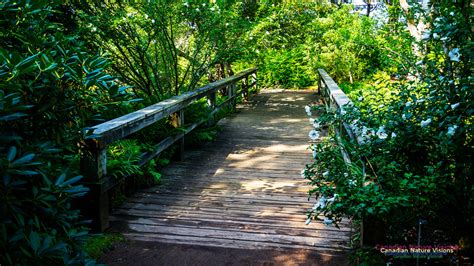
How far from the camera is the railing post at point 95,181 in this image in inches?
141

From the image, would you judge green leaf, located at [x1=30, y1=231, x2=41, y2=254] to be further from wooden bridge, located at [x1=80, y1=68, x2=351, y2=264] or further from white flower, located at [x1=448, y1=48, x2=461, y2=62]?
white flower, located at [x1=448, y1=48, x2=461, y2=62]

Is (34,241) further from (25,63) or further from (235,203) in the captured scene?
(235,203)

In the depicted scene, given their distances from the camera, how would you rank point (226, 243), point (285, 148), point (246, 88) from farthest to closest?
point (246, 88)
point (285, 148)
point (226, 243)

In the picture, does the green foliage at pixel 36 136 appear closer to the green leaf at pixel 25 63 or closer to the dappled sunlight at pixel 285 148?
the green leaf at pixel 25 63

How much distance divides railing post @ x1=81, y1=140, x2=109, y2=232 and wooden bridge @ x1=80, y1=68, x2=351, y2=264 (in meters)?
0.03

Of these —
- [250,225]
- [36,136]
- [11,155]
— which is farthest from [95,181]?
[11,155]

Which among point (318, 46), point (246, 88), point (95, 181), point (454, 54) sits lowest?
point (95, 181)

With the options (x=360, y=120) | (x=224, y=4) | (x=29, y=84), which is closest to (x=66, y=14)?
(x=224, y=4)

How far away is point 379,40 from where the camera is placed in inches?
486

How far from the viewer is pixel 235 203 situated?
4602mm

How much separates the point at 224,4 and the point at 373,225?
5.83m

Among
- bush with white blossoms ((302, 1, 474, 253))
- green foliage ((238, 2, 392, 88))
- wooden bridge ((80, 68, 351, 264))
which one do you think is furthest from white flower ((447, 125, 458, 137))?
green foliage ((238, 2, 392, 88))

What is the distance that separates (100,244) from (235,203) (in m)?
1.53

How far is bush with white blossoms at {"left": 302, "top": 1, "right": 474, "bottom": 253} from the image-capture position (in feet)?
8.16
